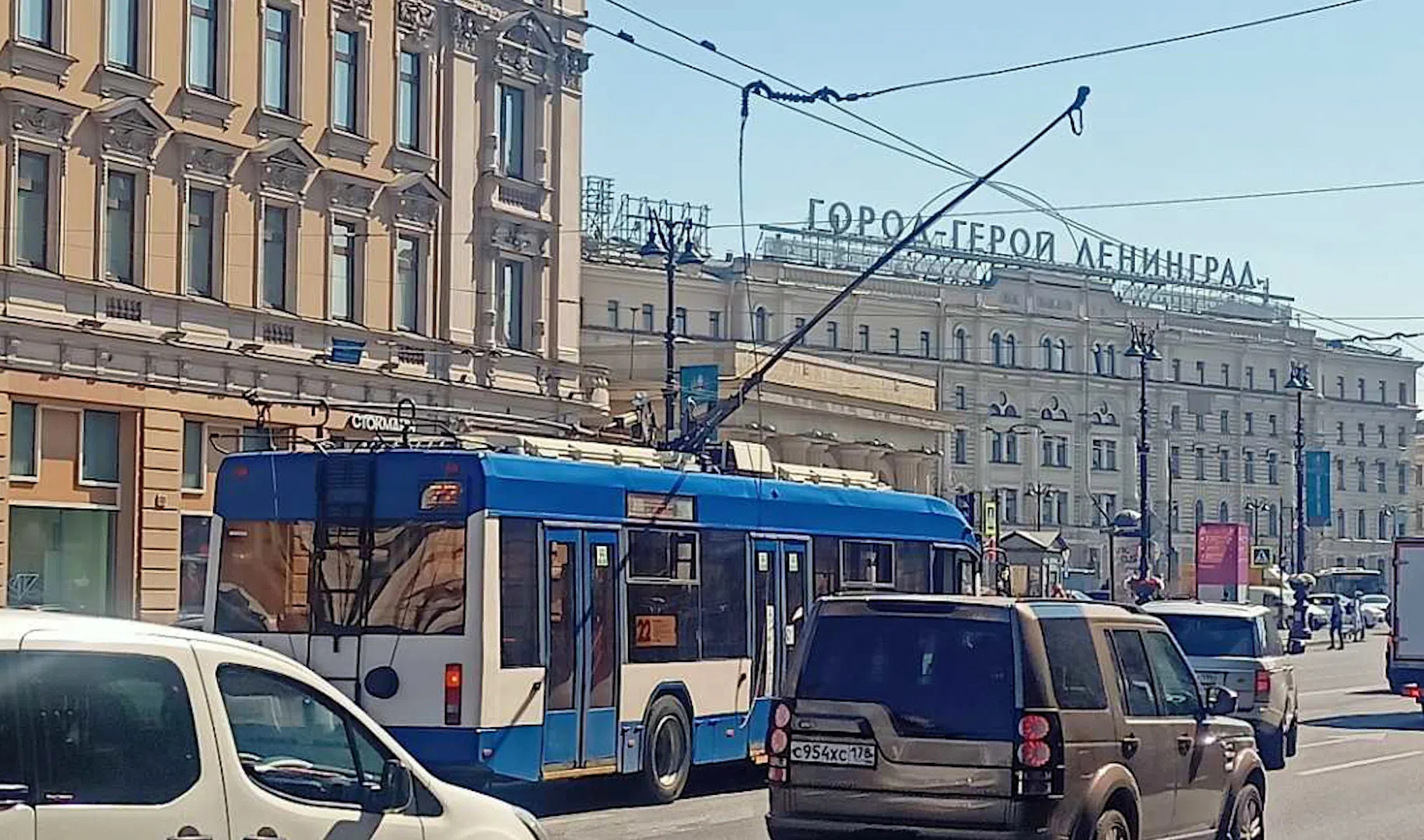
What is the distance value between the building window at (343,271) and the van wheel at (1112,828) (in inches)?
1135

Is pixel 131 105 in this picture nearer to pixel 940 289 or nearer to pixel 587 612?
pixel 587 612

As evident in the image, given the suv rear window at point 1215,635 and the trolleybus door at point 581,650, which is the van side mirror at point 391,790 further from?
the suv rear window at point 1215,635

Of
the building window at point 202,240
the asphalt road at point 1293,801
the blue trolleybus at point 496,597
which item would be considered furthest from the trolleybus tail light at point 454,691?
the building window at point 202,240

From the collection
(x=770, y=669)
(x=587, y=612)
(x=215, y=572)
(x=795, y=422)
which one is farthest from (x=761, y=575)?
(x=795, y=422)

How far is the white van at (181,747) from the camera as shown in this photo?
23.0 feet

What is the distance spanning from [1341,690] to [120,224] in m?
24.0

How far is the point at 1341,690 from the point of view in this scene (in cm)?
4150

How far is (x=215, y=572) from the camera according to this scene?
667 inches

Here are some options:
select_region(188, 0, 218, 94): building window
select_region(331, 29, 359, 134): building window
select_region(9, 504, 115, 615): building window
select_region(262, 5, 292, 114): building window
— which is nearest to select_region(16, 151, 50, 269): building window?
select_region(188, 0, 218, 94): building window

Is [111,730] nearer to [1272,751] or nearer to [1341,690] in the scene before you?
[1272,751]

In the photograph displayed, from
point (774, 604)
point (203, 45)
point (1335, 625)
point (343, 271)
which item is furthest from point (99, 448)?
point (1335, 625)

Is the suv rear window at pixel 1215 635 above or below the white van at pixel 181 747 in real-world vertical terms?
below

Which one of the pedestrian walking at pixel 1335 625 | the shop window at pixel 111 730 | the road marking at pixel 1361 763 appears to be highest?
the shop window at pixel 111 730

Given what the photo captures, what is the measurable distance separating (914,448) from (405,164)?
1145 inches
